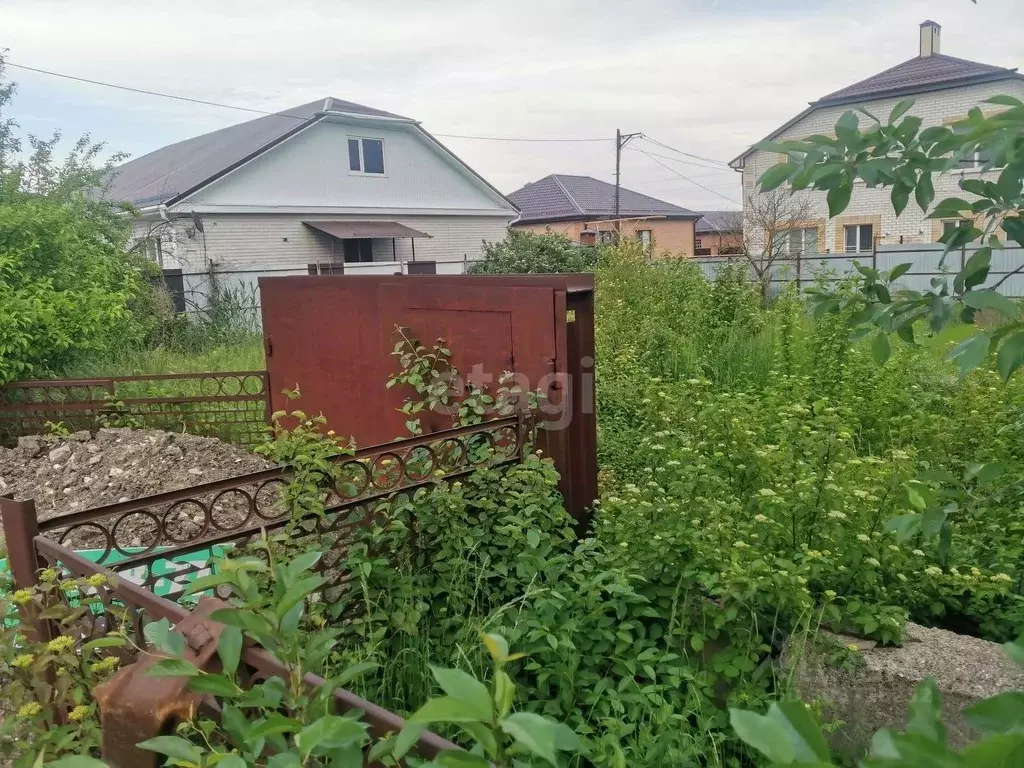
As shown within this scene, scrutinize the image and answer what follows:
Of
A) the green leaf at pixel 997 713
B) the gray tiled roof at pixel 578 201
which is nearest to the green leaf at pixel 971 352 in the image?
the green leaf at pixel 997 713

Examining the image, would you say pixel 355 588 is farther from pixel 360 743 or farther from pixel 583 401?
pixel 360 743

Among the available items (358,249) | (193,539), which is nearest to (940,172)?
(193,539)

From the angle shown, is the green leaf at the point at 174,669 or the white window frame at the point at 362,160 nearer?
the green leaf at the point at 174,669

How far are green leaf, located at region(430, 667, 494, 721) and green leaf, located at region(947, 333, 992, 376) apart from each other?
860 millimetres

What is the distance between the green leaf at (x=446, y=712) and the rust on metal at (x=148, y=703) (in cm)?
72

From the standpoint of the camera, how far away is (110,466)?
230 inches

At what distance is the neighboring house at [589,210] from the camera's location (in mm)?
36491

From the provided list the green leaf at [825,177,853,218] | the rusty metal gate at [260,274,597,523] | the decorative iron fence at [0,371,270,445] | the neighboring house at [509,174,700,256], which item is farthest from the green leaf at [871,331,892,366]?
the neighboring house at [509,174,700,256]

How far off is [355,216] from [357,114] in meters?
3.01

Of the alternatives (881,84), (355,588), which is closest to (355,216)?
(881,84)

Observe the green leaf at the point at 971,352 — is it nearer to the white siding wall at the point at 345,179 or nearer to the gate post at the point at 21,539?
the gate post at the point at 21,539

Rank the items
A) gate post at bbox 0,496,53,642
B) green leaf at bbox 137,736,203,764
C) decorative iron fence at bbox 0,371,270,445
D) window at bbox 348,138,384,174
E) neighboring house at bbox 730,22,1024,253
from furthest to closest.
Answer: window at bbox 348,138,384,174 → neighboring house at bbox 730,22,1024,253 → decorative iron fence at bbox 0,371,270,445 → gate post at bbox 0,496,53,642 → green leaf at bbox 137,736,203,764

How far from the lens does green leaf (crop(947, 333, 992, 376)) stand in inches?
46.7

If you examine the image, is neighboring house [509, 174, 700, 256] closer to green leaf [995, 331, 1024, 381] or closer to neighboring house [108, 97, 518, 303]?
neighboring house [108, 97, 518, 303]
